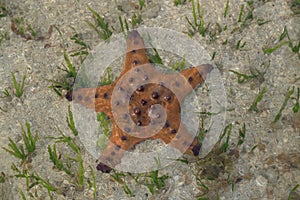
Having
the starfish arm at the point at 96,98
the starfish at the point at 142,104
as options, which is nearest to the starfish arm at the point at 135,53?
the starfish at the point at 142,104

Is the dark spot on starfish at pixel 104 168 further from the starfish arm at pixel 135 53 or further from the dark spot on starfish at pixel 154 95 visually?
the starfish arm at pixel 135 53

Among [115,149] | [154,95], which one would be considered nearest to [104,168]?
[115,149]

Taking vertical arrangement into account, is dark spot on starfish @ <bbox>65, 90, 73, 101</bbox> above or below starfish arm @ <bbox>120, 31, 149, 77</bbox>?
below

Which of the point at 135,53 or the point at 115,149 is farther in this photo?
the point at 135,53

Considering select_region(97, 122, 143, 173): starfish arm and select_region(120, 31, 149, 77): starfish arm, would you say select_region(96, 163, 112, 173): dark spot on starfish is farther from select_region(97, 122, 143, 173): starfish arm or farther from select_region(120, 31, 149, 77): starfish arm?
select_region(120, 31, 149, 77): starfish arm

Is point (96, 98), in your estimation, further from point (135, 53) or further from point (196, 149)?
point (196, 149)

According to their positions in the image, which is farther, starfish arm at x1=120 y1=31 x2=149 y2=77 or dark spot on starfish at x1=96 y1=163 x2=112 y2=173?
starfish arm at x1=120 y1=31 x2=149 y2=77

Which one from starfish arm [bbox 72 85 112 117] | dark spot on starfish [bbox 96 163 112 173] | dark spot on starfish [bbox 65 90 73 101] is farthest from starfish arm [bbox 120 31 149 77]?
dark spot on starfish [bbox 96 163 112 173]

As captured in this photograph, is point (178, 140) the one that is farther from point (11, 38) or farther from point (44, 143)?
point (11, 38)
